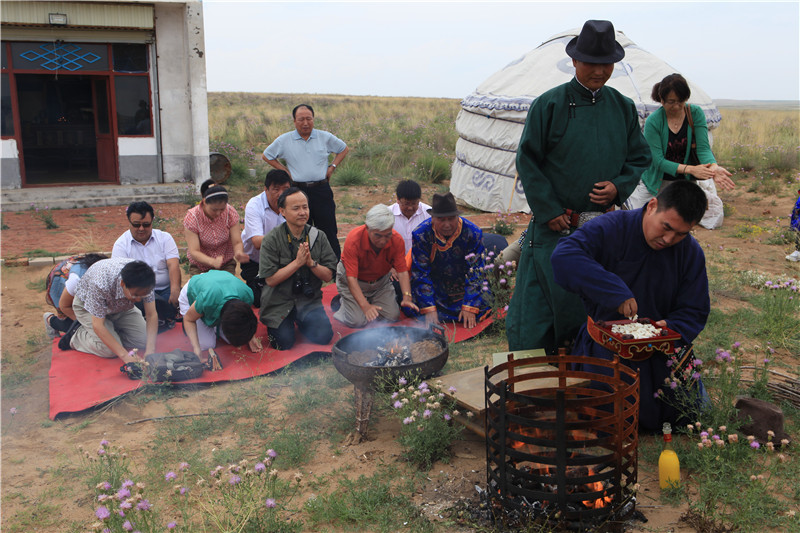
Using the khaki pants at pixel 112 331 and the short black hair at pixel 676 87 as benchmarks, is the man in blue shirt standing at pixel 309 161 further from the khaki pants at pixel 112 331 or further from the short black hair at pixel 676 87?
the short black hair at pixel 676 87

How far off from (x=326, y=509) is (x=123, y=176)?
9356 mm

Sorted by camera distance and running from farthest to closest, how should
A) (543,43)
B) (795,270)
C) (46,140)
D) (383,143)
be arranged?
(383,143)
(46,140)
(543,43)
(795,270)

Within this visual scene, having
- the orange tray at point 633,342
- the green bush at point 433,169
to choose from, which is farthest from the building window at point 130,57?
the orange tray at point 633,342

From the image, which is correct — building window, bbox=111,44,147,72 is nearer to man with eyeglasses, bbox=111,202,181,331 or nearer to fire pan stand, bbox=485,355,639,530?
man with eyeglasses, bbox=111,202,181,331

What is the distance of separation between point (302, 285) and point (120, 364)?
134 cm

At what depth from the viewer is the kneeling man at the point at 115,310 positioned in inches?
153

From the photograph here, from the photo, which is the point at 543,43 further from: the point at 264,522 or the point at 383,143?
the point at 264,522

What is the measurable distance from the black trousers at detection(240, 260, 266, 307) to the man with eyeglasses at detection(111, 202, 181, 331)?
623mm

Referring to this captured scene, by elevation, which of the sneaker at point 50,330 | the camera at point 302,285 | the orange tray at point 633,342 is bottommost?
the sneaker at point 50,330

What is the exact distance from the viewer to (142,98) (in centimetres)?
1039

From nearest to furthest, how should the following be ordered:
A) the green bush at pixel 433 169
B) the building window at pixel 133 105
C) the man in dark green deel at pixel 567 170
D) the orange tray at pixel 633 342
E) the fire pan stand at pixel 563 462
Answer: the fire pan stand at pixel 563 462 → the orange tray at pixel 633 342 → the man in dark green deel at pixel 567 170 → the building window at pixel 133 105 → the green bush at pixel 433 169

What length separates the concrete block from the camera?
648cm

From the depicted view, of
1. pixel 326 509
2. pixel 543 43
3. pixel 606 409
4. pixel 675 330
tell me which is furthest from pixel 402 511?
pixel 543 43

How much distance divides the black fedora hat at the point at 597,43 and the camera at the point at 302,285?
2.48 metres
